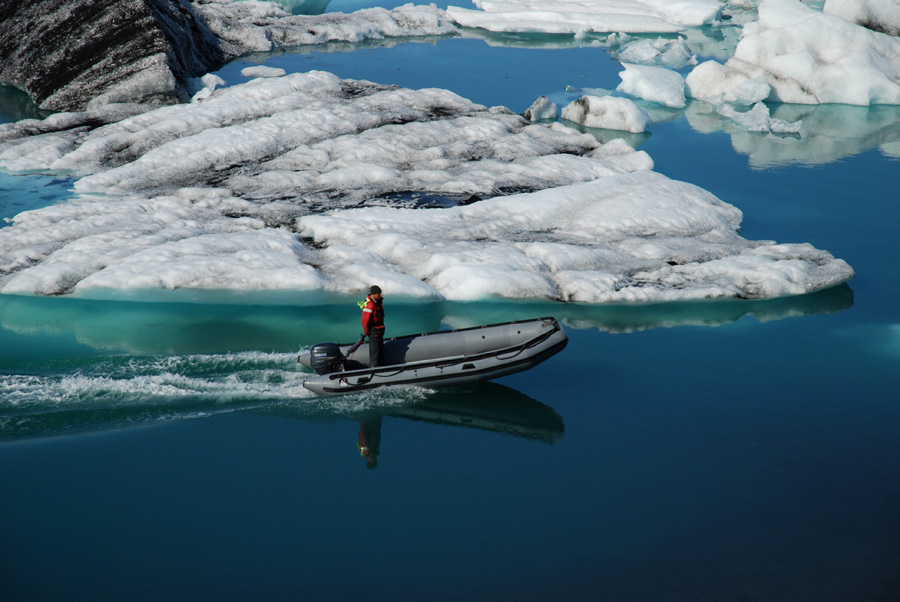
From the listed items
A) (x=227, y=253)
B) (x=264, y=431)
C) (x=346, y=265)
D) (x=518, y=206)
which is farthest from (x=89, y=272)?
(x=518, y=206)

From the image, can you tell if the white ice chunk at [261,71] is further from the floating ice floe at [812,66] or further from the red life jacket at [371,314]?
the red life jacket at [371,314]

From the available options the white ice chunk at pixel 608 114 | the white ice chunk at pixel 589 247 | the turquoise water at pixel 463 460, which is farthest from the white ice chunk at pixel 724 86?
the turquoise water at pixel 463 460

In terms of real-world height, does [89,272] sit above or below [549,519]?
above

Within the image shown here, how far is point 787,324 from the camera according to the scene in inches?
658

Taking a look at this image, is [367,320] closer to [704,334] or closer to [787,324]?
[704,334]

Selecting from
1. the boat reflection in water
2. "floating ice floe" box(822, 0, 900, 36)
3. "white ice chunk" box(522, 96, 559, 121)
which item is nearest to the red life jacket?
the boat reflection in water

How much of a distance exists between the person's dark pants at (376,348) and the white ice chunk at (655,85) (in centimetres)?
2445

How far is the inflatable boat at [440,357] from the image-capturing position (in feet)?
43.4

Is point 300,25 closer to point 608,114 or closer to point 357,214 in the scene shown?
point 608,114

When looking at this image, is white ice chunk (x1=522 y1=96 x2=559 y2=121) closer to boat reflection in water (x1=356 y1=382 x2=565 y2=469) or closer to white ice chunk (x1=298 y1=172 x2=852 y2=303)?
white ice chunk (x1=298 y1=172 x2=852 y2=303)

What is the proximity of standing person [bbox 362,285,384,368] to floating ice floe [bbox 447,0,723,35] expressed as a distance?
1441 inches

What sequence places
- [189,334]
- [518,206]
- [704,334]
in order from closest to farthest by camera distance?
1. [189,334]
2. [704,334]
3. [518,206]

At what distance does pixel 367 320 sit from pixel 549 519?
4.43 metres

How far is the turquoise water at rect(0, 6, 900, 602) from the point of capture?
9.89 meters
